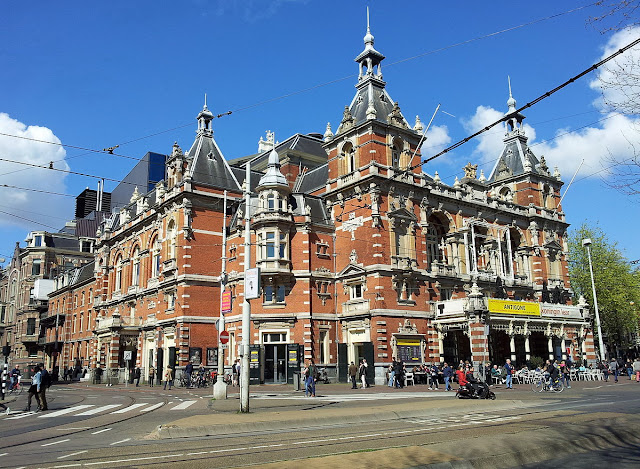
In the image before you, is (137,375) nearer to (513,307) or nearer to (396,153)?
(396,153)

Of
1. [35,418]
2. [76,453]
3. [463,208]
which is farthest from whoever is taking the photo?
[463,208]

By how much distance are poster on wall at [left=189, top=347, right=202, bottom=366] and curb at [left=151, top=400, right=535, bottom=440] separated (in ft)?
81.8

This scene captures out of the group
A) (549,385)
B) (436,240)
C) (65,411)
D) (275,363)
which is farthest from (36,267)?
(549,385)

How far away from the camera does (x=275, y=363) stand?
39.7 m

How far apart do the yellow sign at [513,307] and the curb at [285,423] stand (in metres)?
18.9

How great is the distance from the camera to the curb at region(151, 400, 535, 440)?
46.2 ft

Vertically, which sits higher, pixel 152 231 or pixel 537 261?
pixel 152 231

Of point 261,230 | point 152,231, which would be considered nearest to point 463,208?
point 261,230

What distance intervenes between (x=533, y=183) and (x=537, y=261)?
815 centimetres

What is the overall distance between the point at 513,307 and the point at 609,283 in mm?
26025

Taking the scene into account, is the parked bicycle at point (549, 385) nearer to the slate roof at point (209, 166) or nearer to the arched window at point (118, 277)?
the slate roof at point (209, 166)

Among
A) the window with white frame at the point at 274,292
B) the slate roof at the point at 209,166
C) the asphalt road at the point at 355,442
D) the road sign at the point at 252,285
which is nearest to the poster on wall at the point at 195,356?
the window with white frame at the point at 274,292

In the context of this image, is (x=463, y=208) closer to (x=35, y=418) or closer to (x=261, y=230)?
(x=261, y=230)

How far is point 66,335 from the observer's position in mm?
71312
